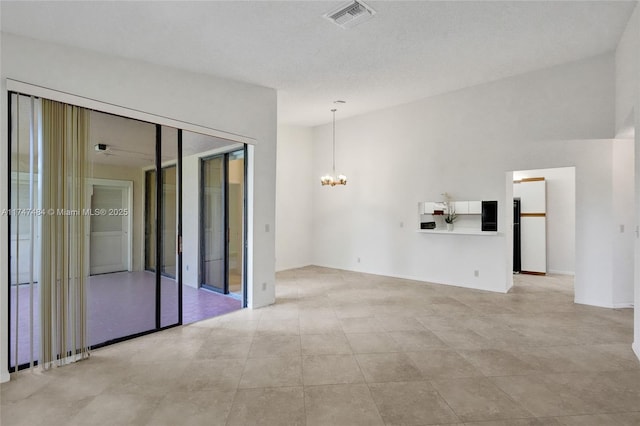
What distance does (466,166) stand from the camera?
626 centimetres

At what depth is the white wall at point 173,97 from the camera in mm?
3045

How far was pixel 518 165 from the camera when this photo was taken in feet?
18.6

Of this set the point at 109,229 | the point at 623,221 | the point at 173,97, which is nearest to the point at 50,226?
the point at 109,229

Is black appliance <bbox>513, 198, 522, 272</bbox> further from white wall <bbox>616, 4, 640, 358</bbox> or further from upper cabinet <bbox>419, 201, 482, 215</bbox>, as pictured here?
white wall <bbox>616, 4, 640, 358</bbox>

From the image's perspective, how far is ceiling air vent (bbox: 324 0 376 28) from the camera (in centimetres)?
321

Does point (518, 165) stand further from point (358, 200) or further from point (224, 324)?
point (224, 324)

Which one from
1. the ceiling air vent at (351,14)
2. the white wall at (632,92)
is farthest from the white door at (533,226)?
the ceiling air vent at (351,14)

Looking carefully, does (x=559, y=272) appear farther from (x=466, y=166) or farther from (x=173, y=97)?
(x=173, y=97)

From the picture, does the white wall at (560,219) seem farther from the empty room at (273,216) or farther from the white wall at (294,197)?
the white wall at (294,197)

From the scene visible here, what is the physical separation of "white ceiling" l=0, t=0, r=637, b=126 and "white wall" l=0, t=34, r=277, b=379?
0.43 ft

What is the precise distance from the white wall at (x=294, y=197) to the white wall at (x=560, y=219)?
5021 millimetres

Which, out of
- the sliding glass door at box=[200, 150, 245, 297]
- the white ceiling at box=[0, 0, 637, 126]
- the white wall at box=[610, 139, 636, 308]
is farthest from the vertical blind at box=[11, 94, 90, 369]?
the white wall at box=[610, 139, 636, 308]

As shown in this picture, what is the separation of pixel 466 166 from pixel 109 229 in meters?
5.80

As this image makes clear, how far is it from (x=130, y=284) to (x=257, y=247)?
1716mm
